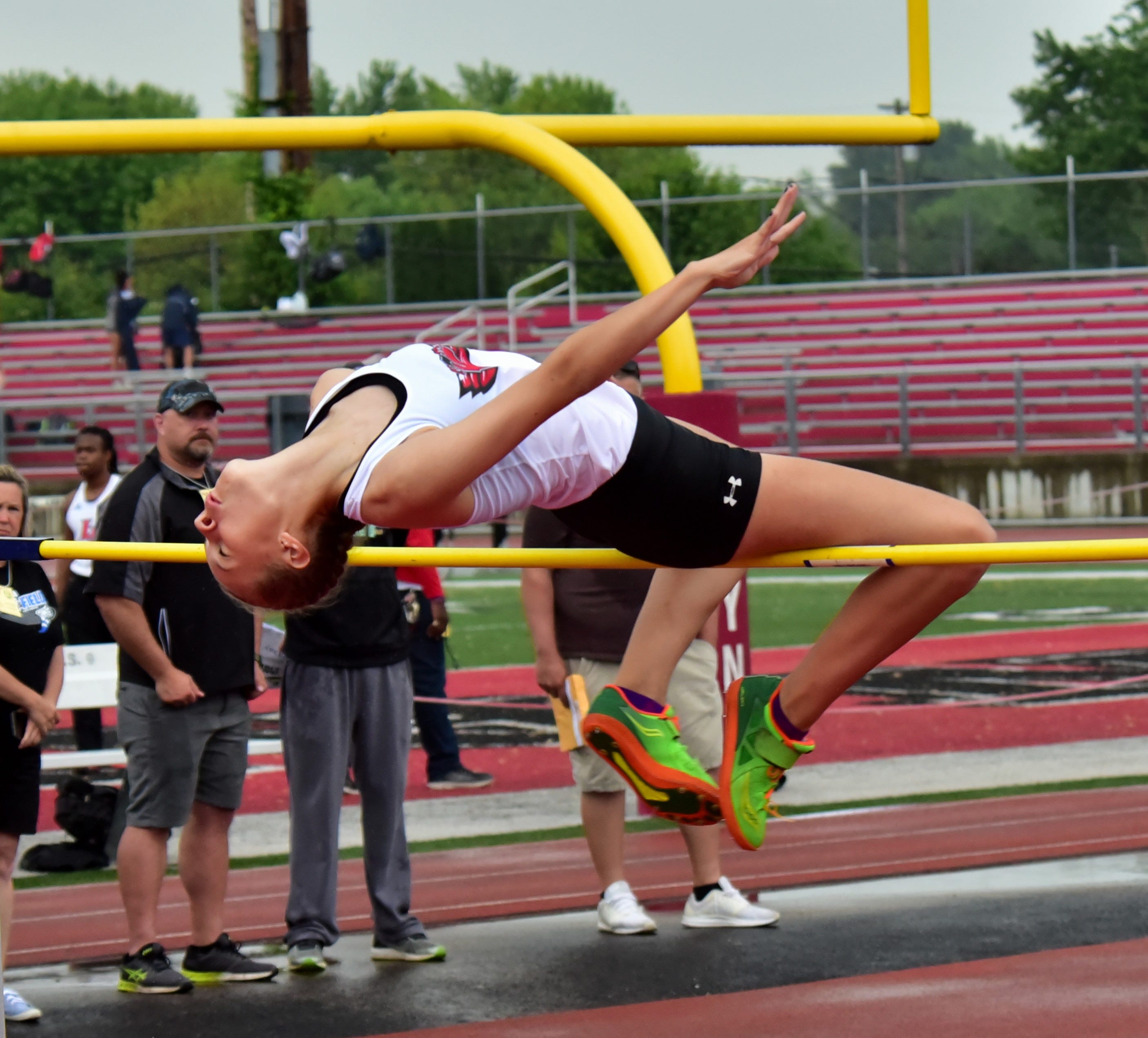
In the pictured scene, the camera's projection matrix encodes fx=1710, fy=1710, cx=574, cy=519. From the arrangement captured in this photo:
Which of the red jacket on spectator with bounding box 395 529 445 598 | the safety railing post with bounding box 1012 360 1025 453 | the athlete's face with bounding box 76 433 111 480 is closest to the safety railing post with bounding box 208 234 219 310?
the safety railing post with bounding box 1012 360 1025 453

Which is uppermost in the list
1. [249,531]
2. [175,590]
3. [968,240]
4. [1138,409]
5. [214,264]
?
[214,264]

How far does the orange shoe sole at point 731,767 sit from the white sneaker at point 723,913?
6.21 feet

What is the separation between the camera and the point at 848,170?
76.1 metres

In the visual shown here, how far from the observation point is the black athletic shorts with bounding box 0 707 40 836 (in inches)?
212

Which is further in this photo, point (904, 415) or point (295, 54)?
point (295, 54)

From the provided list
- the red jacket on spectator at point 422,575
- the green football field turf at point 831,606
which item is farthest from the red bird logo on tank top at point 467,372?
the green football field turf at point 831,606

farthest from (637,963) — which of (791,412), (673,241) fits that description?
(673,241)

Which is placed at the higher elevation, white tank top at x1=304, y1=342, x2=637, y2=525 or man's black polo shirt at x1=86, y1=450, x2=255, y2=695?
white tank top at x1=304, y1=342, x2=637, y2=525

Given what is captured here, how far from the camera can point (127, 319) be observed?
82.3 feet

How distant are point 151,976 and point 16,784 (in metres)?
0.81

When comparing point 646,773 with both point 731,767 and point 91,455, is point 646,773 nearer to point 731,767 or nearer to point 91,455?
point 731,767

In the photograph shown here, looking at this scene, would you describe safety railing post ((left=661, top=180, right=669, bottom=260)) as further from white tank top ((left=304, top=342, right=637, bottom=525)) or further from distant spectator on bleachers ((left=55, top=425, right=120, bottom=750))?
white tank top ((left=304, top=342, right=637, bottom=525))

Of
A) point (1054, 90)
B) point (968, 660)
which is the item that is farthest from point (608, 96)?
point (968, 660)

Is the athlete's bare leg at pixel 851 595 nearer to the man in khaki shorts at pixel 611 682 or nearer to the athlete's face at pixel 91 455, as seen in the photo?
the man in khaki shorts at pixel 611 682
